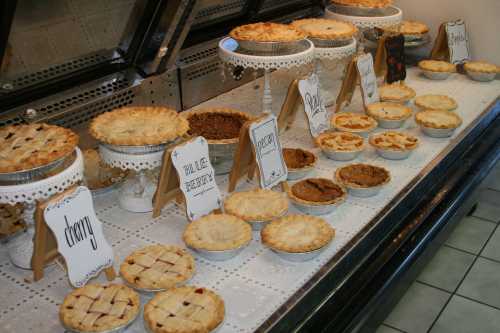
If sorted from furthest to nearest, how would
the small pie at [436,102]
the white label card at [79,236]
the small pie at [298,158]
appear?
the small pie at [436,102] → the small pie at [298,158] → the white label card at [79,236]

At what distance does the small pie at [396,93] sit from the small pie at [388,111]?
13 cm

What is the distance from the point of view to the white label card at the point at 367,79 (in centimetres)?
309

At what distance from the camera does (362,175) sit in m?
2.45

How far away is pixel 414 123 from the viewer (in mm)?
3121

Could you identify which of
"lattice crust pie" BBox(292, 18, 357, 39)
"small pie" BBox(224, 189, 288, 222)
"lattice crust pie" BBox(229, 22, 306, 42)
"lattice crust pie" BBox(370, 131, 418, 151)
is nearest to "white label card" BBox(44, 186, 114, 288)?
"small pie" BBox(224, 189, 288, 222)

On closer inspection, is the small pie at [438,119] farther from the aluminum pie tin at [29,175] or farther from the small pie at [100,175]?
the aluminum pie tin at [29,175]

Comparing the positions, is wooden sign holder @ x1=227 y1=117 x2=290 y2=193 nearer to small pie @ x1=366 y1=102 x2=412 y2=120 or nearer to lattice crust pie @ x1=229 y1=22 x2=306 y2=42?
lattice crust pie @ x1=229 y1=22 x2=306 y2=42

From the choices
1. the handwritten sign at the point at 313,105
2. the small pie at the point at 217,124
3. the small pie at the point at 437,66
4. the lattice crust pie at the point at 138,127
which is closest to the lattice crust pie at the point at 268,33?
the handwritten sign at the point at 313,105

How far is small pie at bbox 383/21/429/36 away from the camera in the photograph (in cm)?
397

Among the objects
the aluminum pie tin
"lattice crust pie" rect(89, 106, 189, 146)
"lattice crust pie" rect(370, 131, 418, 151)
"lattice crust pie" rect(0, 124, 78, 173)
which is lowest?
"lattice crust pie" rect(370, 131, 418, 151)

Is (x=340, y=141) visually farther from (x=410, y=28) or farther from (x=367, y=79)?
(x=410, y=28)

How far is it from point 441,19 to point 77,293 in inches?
134

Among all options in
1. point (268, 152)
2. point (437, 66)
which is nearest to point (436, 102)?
point (437, 66)

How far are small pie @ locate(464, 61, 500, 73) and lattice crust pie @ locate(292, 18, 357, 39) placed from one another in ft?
3.52
